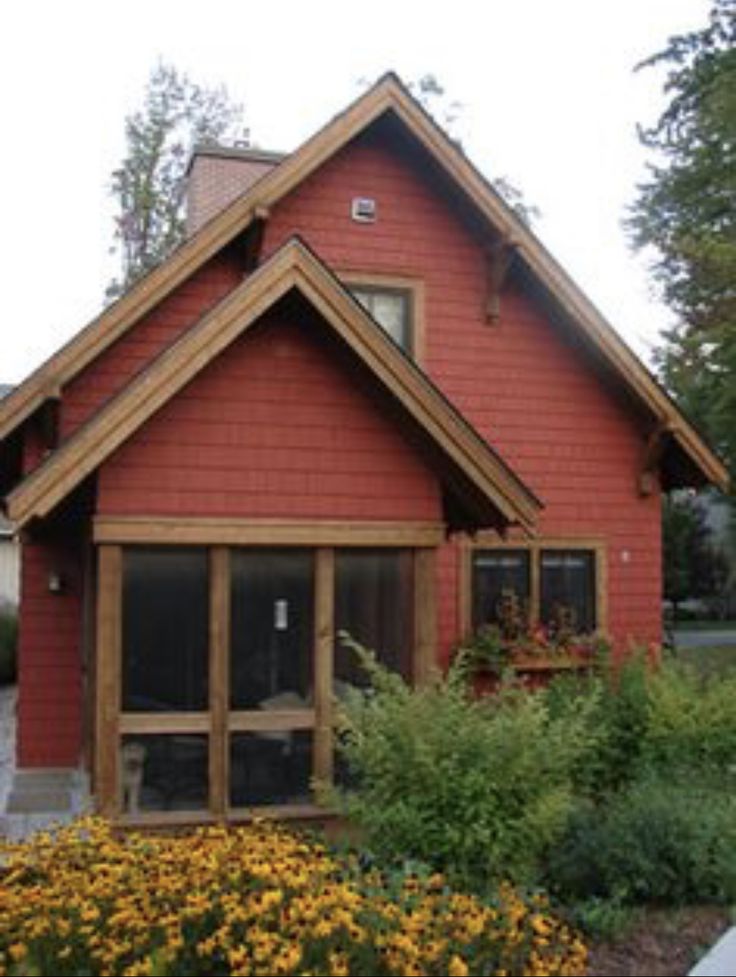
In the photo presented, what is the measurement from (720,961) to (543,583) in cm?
816

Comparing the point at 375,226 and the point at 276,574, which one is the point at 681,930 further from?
the point at 375,226

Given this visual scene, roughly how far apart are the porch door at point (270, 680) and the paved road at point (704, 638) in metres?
25.9

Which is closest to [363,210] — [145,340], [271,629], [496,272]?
[496,272]

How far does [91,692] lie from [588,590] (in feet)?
19.3

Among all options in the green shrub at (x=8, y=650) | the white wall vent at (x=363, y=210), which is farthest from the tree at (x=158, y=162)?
the white wall vent at (x=363, y=210)

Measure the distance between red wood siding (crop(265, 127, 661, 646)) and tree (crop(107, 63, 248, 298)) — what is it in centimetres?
2348

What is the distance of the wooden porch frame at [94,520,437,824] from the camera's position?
9352mm

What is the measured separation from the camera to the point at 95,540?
9383 millimetres

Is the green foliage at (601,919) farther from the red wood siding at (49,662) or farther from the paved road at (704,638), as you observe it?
the paved road at (704,638)

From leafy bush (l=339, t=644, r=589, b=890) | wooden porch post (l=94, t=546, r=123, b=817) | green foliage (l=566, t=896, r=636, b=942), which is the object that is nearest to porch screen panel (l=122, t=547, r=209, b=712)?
wooden porch post (l=94, t=546, r=123, b=817)

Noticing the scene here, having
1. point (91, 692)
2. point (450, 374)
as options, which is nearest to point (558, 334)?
point (450, 374)

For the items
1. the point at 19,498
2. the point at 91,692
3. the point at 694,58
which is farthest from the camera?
the point at 694,58

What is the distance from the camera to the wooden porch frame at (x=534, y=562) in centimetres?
1366

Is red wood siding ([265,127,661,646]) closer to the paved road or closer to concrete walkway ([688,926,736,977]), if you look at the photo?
concrete walkway ([688,926,736,977])
